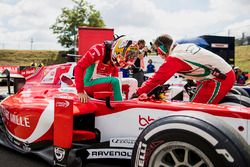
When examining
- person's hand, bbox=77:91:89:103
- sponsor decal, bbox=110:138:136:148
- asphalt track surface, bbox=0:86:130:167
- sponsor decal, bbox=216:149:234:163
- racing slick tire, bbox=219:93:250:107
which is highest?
person's hand, bbox=77:91:89:103

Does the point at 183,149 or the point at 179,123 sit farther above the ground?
the point at 179,123

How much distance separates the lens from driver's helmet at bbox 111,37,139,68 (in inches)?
147

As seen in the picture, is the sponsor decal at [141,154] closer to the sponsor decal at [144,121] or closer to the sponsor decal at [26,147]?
the sponsor decal at [144,121]

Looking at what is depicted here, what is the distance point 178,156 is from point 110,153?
958 mm

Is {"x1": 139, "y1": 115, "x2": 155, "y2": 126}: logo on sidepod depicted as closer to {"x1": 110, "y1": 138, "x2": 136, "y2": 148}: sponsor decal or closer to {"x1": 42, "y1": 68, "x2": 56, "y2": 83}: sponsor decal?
{"x1": 110, "y1": 138, "x2": 136, "y2": 148}: sponsor decal

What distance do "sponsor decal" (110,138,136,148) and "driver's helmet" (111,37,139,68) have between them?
106cm

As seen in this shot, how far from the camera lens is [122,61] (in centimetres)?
384

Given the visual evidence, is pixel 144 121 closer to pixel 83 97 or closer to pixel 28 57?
pixel 83 97

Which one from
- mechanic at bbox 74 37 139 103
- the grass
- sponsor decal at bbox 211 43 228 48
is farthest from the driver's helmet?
the grass

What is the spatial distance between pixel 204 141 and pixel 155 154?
1.27 feet

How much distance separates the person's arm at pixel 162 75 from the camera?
3.25m

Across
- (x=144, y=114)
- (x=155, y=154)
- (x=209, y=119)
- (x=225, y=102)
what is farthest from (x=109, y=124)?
(x=225, y=102)

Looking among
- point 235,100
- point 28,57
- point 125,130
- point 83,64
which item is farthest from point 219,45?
point 28,57

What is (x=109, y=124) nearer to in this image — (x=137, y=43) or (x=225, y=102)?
(x=137, y=43)
